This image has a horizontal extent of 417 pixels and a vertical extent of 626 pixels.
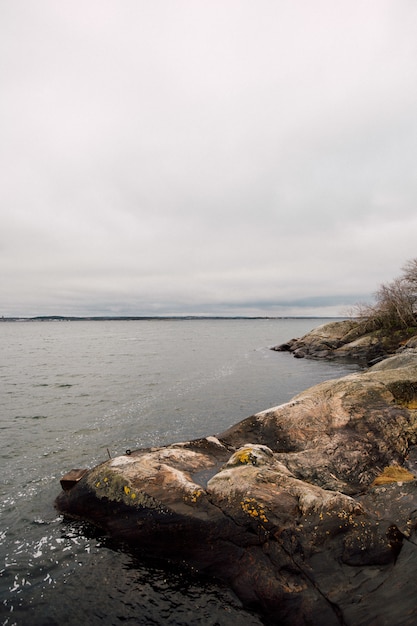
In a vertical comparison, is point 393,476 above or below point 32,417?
above

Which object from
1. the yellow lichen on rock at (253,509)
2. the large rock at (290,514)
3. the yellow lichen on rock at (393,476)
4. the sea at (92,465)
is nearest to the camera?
the large rock at (290,514)

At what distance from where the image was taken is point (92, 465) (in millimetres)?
11297

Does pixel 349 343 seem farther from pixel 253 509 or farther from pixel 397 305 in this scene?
pixel 253 509

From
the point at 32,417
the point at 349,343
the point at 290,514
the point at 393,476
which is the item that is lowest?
the point at 32,417

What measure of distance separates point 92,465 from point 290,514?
799 cm

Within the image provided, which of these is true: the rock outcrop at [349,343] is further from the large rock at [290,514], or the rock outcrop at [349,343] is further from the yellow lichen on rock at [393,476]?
the large rock at [290,514]

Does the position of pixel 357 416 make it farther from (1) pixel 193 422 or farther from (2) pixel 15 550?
(2) pixel 15 550

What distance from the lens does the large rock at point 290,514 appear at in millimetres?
5078

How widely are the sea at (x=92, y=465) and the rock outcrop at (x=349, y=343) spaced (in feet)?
44.8

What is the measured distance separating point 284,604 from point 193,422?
11.0 m

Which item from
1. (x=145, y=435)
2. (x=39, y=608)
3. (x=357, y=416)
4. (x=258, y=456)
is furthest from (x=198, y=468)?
(x=145, y=435)

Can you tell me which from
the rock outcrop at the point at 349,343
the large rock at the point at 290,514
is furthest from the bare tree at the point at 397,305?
the large rock at the point at 290,514

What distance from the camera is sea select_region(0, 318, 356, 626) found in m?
5.48

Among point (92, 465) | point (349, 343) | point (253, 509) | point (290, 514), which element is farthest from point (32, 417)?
point (349, 343)
